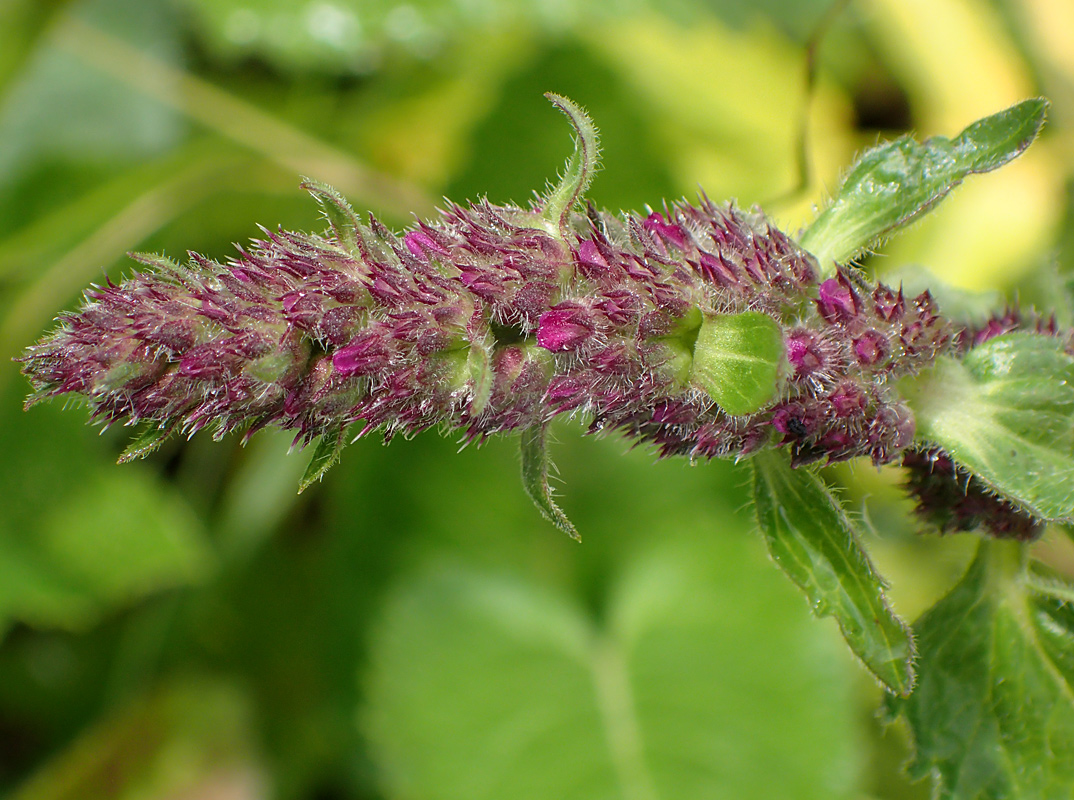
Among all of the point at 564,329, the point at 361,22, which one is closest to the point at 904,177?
the point at 564,329

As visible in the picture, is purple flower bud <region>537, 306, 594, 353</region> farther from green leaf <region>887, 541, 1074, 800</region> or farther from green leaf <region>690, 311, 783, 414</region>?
green leaf <region>887, 541, 1074, 800</region>

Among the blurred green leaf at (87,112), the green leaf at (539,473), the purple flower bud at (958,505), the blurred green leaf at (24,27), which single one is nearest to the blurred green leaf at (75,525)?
the blurred green leaf at (24,27)

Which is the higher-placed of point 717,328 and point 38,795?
point 38,795

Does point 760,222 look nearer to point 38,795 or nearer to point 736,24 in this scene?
point 736,24

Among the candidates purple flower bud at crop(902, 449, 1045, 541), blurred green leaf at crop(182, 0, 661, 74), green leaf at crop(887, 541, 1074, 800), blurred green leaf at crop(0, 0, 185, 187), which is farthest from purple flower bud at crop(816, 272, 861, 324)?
blurred green leaf at crop(0, 0, 185, 187)

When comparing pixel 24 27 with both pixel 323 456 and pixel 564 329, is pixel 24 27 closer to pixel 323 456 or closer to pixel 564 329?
pixel 323 456

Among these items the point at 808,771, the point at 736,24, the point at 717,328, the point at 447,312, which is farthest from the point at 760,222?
the point at 736,24
